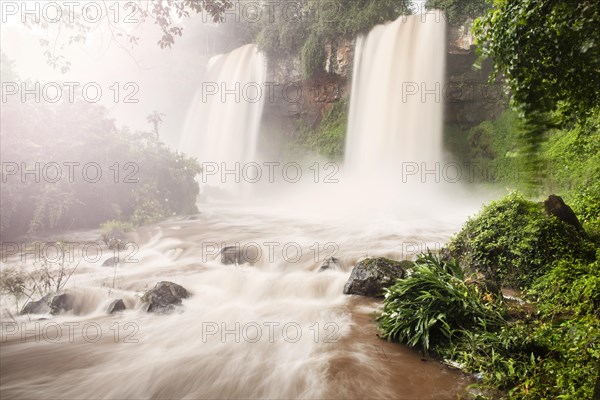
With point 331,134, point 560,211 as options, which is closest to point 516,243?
point 560,211

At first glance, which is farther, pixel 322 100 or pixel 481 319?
pixel 322 100

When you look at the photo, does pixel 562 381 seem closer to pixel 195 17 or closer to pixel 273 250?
pixel 273 250

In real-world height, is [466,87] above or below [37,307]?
above

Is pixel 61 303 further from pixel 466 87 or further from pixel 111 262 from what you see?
pixel 466 87

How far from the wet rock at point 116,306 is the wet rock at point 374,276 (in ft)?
13.0

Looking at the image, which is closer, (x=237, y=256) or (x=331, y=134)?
(x=237, y=256)

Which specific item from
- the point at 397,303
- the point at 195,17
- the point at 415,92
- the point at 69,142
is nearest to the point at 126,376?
the point at 397,303

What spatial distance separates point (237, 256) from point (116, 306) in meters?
2.92

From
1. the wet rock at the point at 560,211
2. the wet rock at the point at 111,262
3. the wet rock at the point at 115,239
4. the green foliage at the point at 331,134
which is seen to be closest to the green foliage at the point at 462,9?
the green foliage at the point at 331,134

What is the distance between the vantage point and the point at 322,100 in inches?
970

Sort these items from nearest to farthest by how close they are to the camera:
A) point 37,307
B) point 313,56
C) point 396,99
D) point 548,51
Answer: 1. point 548,51
2. point 37,307
3. point 396,99
4. point 313,56

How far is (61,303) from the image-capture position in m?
6.67

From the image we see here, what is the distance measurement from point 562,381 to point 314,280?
4606 millimetres

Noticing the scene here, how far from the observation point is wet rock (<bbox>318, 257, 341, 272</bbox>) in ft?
26.9
